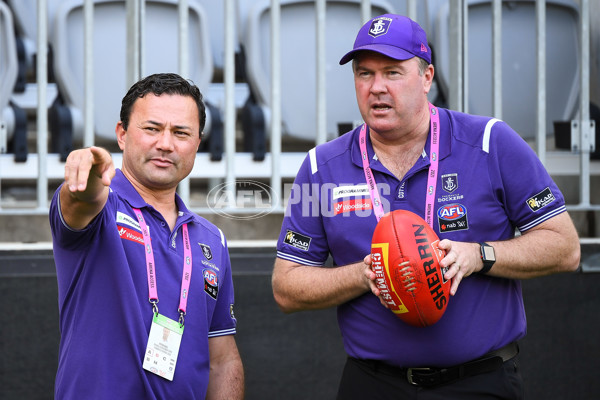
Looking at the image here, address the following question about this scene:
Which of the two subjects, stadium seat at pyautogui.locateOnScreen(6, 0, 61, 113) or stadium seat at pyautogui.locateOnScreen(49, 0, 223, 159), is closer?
stadium seat at pyautogui.locateOnScreen(49, 0, 223, 159)

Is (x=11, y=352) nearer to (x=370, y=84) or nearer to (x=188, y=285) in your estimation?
(x=188, y=285)

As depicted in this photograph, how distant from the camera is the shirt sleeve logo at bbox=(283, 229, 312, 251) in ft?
7.93

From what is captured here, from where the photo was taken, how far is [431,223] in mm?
2244

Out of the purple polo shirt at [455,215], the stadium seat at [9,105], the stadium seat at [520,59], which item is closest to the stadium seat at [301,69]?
the stadium seat at [520,59]

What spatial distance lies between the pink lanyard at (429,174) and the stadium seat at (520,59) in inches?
74.0

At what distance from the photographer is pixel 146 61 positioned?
4043 mm

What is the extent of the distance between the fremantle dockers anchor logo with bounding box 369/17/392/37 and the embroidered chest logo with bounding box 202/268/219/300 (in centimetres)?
89

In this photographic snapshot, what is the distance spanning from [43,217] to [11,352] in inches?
27.1

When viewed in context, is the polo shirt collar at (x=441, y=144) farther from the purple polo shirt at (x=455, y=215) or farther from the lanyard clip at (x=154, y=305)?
the lanyard clip at (x=154, y=305)

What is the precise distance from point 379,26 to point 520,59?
2144 millimetres

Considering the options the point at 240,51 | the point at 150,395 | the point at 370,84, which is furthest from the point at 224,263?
the point at 240,51

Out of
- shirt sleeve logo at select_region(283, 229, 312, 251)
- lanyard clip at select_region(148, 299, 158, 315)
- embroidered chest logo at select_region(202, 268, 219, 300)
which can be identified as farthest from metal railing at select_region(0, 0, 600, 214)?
lanyard clip at select_region(148, 299, 158, 315)

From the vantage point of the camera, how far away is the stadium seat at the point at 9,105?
12.9 feet

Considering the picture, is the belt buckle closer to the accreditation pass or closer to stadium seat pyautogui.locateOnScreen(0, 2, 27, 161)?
the accreditation pass
